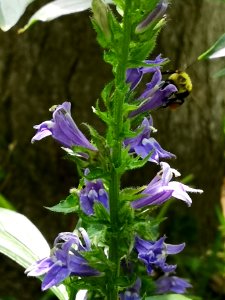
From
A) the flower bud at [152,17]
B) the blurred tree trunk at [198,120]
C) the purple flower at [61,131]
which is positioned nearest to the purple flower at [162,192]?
the purple flower at [61,131]

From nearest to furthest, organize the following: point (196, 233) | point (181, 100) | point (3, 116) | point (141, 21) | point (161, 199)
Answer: point (141, 21), point (161, 199), point (181, 100), point (3, 116), point (196, 233)

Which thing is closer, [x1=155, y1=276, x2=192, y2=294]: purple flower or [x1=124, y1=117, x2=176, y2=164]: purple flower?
[x1=124, y1=117, x2=176, y2=164]: purple flower

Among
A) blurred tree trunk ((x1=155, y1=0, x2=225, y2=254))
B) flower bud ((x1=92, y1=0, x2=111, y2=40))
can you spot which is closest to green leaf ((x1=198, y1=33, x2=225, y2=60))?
flower bud ((x1=92, y1=0, x2=111, y2=40))

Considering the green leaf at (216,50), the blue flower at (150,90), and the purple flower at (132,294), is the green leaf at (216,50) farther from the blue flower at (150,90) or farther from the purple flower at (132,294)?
the purple flower at (132,294)

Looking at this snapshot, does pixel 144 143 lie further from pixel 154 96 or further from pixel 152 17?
pixel 152 17

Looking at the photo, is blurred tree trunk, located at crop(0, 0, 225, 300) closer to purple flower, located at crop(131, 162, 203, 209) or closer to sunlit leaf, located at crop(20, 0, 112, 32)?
sunlit leaf, located at crop(20, 0, 112, 32)

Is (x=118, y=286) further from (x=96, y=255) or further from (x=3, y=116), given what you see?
(x=3, y=116)

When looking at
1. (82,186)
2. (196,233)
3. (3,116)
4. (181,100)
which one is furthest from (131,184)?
(82,186)

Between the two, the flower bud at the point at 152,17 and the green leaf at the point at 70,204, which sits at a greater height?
the flower bud at the point at 152,17
